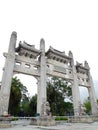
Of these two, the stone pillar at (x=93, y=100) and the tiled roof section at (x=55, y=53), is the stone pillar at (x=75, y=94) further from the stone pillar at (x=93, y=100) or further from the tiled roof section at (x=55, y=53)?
the stone pillar at (x=93, y=100)

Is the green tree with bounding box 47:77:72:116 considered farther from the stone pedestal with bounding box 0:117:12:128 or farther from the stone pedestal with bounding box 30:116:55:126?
the stone pedestal with bounding box 0:117:12:128

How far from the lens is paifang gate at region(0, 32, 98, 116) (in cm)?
1222

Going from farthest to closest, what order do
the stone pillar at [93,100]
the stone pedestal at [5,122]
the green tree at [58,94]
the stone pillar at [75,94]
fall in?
the green tree at [58,94] → the stone pillar at [93,100] → the stone pillar at [75,94] → the stone pedestal at [5,122]

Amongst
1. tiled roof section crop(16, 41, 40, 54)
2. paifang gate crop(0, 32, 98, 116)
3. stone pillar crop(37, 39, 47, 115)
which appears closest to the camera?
paifang gate crop(0, 32, 98, 116)

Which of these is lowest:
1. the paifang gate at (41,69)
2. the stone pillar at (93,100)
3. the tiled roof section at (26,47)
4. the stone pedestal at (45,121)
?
the stone pedestal at (45,121)

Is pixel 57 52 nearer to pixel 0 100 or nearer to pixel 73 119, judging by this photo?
pixel 73 119

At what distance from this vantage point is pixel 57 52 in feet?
57.5

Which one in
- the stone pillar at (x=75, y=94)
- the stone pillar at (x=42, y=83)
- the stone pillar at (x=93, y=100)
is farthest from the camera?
the stone pillar at (x=93, y=100)

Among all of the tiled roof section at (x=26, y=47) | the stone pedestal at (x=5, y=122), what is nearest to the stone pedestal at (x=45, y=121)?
the stone pedestal at (x=5, y=122)

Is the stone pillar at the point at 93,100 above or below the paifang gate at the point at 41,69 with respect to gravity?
below

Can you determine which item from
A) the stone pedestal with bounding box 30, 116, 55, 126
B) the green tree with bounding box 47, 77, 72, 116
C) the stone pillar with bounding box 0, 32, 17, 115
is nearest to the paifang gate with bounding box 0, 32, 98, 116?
the stone pillar with bounding box 0, 32, 17, 115

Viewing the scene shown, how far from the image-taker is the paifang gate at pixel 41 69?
12.2 m

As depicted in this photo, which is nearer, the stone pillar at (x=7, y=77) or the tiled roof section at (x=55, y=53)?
the stone pillar at (x=7, y=77)

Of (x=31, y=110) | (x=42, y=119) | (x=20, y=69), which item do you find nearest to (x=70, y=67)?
(x=20, y=69)
